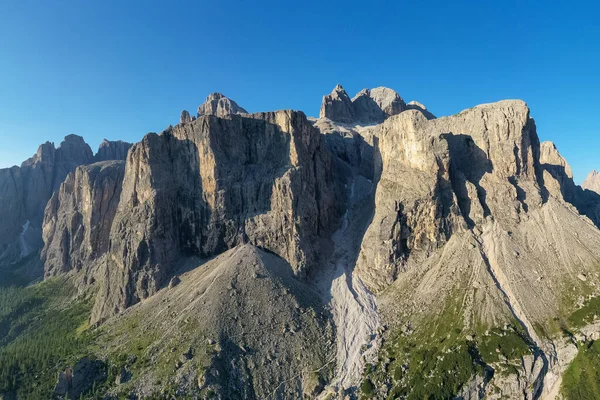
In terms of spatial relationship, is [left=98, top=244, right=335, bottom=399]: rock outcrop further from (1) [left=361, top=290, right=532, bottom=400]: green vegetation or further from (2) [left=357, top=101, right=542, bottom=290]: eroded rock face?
(2) [left=357, top=101, right=542, bottom=290]: eroded rock face

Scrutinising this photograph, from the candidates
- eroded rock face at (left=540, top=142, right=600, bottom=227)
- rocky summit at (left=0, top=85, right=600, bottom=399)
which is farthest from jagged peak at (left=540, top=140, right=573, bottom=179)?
rocky summit at (left=0, top=85, right=600, bottom=399)

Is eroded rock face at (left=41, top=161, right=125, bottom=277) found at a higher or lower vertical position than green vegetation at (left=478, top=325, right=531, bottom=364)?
higher

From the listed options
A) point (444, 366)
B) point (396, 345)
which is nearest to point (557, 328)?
point (444, 366)

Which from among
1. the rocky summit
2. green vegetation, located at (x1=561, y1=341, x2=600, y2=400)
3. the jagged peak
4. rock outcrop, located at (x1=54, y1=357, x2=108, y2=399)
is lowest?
green vegetation, located at (x1=561, y1=341, x2=600, y2=400)

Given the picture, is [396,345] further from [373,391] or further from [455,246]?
[455,246]

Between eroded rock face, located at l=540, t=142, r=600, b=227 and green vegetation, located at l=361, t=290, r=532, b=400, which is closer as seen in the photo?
green vegetation, located at l=361, t=290, r=532, b=400

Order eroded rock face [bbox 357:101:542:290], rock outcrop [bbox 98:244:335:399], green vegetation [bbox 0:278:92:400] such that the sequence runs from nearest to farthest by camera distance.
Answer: rock outcrop [bbox 98:244:335:399]
green vegetation [bbox 0:278:92:400]
eroded rock face [bbox 357:101:542:290]

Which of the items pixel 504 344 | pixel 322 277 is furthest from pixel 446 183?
pixel 504 344

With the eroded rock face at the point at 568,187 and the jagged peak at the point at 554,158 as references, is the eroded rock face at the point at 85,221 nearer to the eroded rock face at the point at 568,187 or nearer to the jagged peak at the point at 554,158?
the eroded rock face at the point at 568,187
